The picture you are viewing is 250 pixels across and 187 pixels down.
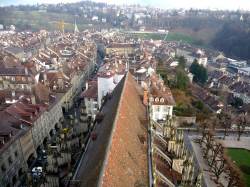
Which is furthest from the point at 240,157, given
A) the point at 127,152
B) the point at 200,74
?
the point at 200,74

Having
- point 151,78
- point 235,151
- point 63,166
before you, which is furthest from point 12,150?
point 235,151

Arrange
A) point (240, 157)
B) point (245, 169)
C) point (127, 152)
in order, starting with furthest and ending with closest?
point (240, 157), point (245, 169), point (127, 152)

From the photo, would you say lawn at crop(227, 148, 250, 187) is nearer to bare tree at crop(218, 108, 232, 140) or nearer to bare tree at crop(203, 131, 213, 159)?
bare tree at crop(203, 131, 213, 159)

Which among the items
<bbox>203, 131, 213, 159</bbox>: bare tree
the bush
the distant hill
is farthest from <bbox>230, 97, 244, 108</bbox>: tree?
the distant hill

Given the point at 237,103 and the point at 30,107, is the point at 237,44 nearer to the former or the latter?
the point at 237,103

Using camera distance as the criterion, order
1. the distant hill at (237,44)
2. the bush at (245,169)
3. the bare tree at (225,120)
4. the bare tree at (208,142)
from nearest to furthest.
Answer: the bush at (245,169) < the bare tree at (208,142) < the bare tree at (225,120) < the distant hill at (237,44)

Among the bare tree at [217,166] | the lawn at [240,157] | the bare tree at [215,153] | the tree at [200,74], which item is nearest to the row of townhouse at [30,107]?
the bare tree at [217,166]

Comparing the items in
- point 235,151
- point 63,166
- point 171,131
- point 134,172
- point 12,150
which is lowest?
point 235,151

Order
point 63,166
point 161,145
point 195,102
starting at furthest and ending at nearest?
point 195,102 < point 161,145 < point 63,166

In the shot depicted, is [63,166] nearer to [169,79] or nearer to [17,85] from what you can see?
[17,85]

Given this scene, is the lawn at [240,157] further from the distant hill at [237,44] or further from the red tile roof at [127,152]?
the distant hill at [237,44]

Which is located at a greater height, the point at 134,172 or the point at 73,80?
the point at 134,172
